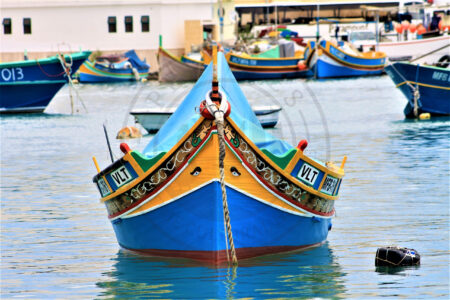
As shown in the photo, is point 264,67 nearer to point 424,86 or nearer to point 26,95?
point 26,95

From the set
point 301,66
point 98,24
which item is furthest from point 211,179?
point 98,24

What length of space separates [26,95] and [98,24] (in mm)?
33232

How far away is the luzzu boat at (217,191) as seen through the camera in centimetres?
1049

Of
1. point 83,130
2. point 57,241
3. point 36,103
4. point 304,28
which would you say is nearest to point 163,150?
point 57,241

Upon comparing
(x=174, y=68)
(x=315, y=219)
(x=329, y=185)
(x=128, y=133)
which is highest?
(x=329, y=185)

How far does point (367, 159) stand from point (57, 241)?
9858mm

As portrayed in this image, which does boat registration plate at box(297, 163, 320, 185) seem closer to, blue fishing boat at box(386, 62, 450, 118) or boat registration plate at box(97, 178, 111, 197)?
boat registration plate at box(97, 178, 111, 197)

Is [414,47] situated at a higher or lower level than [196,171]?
lower

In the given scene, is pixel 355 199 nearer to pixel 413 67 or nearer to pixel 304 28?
pixel 413 67

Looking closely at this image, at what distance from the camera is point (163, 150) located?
11.3 meters

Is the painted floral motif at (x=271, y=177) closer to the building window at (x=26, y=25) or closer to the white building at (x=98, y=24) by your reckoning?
the white building at (x=98, y=24)

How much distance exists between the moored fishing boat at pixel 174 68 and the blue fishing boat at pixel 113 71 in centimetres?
320

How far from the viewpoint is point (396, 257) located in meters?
11.2

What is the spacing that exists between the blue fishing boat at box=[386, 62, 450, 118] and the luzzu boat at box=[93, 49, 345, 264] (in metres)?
18.5
